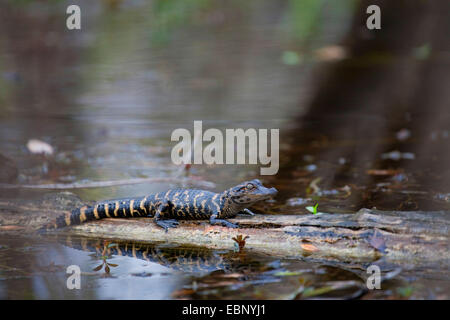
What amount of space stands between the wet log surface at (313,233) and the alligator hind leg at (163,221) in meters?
0.05

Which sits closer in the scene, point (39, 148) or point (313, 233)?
point (313, 233)

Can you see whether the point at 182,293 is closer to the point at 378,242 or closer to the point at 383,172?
the point at 378,242

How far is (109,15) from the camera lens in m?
19.7

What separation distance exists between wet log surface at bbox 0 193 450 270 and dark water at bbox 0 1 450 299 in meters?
0.17

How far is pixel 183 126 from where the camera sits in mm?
9344

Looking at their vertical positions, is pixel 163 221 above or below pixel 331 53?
below

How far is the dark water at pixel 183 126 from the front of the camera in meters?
4.16

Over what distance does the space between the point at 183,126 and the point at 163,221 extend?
445cm

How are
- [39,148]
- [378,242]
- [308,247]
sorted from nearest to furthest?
[378,242] → [308,247] → [39,148]

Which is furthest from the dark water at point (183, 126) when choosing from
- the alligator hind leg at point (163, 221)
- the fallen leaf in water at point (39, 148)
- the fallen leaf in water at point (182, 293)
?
the alligator hind leg at point (163, 221)

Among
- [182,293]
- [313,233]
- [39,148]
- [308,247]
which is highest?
[39,148]

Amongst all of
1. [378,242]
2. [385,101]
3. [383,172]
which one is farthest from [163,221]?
[385,101]

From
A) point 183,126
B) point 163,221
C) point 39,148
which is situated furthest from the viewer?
point 183,126

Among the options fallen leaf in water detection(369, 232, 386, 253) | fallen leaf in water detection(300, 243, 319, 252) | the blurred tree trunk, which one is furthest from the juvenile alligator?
the blurred tree trunk
